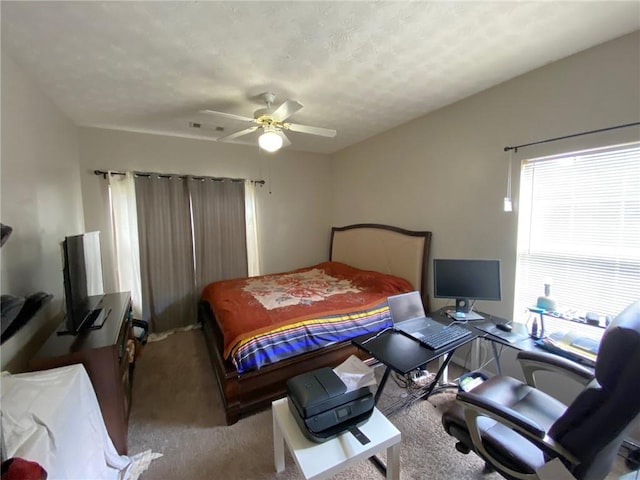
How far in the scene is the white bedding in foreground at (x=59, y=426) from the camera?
994mm

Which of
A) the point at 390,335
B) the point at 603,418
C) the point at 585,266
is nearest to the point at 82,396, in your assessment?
the point at 390,335

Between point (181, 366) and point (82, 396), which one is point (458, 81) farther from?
point (181, 366)

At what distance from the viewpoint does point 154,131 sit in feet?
11.0

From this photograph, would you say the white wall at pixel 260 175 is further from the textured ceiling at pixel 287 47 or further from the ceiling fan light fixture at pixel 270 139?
the ceiling fan light fixture at pixel 270 139

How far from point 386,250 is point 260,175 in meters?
2.23

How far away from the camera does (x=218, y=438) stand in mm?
1864

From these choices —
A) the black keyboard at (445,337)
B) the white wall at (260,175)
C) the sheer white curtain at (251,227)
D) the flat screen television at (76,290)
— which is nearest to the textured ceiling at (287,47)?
the white wall at (260,175)

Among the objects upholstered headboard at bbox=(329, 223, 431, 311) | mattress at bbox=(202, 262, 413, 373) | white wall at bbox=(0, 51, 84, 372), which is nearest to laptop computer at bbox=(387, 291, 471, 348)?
mattress at bbox=(202, 262, 413, 373)

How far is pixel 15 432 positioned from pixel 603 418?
216 cm

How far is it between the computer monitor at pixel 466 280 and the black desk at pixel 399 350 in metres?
0.33

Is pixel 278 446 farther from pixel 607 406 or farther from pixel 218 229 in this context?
pixel 218 229

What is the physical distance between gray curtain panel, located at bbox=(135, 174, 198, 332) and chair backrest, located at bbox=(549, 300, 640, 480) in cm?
384

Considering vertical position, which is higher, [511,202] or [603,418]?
[511,202]

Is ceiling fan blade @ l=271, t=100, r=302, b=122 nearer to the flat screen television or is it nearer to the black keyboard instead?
the flat screen television
